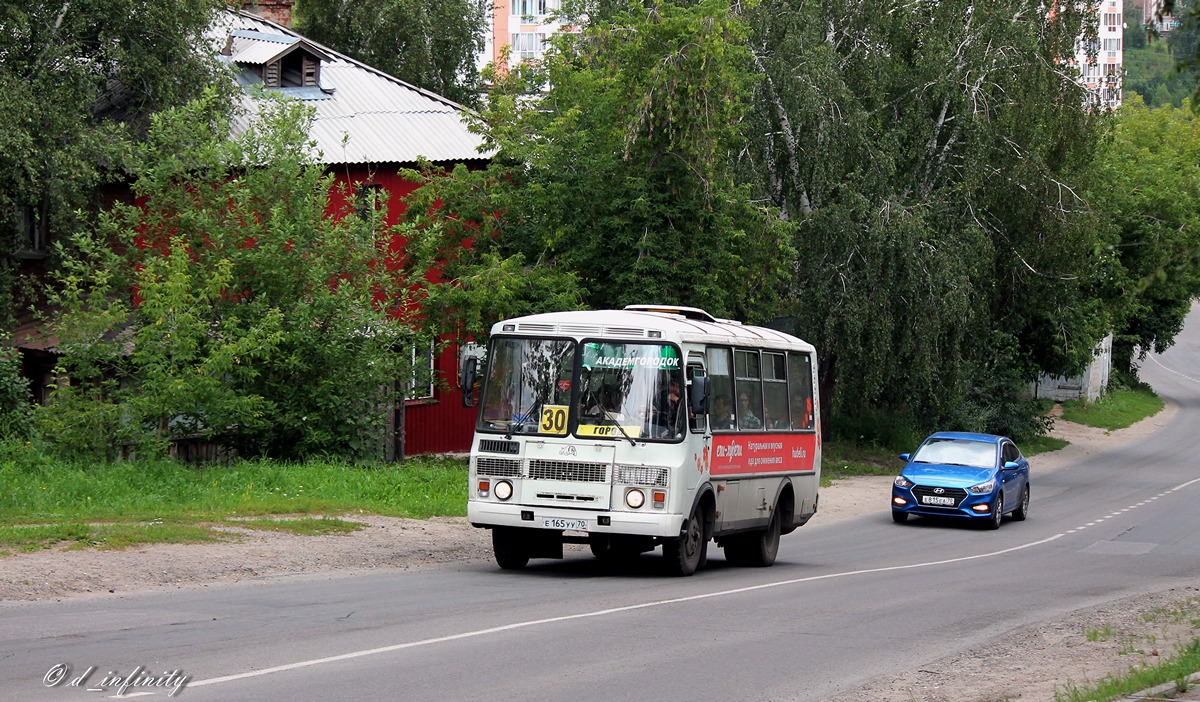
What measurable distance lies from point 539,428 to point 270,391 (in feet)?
36.0

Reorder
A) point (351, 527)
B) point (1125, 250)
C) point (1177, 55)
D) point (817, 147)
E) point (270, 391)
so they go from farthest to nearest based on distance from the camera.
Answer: point (1125, 250) → point (817, 147) → point (270, 391) → point (351, 527) → point (1177, 55)

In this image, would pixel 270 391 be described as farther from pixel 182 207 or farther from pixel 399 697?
pixel 399 697

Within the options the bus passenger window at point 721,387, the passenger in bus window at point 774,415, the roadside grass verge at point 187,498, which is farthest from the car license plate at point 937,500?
the bus passenger window at point 721,387

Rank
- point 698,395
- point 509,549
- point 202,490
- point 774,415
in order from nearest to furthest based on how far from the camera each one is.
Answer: point 698,395 → point 509,549 → point 774,415 → point 202,490

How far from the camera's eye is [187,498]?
746 inches

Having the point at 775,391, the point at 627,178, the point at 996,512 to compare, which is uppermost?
the point at 627,178

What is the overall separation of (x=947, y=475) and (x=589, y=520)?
43.7 ft

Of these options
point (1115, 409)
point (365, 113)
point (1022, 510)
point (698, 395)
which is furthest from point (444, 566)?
point (1115, 409)

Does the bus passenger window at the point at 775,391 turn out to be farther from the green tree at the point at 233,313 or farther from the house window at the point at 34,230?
the house window at the point at 34,230

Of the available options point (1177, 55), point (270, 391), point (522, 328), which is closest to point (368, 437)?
point (270, 391)

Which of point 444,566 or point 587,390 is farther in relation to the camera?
point 444,566

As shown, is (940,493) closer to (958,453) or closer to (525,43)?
(958,453)

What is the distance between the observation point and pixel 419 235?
91.6 ft

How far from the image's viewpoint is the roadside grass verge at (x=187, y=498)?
1549 centimetres
